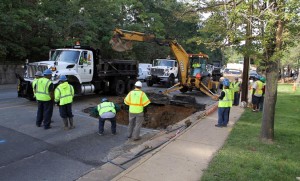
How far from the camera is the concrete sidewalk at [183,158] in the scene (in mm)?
5730

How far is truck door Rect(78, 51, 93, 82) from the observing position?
14695 millimetres

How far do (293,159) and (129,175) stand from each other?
3734mm

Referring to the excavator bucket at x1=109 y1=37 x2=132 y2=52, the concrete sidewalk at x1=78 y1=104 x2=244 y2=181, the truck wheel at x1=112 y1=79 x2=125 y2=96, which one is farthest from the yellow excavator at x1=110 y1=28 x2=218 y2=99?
the concrete sidewalk at x1=78 y1=104 x2=244 y2=181

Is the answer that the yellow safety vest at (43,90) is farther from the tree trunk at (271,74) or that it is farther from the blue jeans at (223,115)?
the tree trunk at (271,74)

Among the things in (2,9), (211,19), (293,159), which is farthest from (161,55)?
(293,159)

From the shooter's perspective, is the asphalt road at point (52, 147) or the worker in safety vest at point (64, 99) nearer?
the asphalt road at point (52, 147)

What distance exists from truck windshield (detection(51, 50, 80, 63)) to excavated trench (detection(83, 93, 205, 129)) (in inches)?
117

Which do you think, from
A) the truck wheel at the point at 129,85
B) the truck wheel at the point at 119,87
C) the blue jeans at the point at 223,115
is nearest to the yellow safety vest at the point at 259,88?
the blue jeans at the point at 223,115

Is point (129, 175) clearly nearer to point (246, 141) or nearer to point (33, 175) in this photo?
point (33, 175)

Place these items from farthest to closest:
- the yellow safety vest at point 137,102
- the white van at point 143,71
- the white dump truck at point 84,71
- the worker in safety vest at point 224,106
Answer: the white van at point 143,71, the white dump truck at point 84,71, the worker in safety vest at point 224,106, the yellow safety vest at point 137,102

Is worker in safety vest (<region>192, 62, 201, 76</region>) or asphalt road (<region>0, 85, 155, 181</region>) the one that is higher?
worker in safety vest (<region>192, 62, 201, 76</region>)

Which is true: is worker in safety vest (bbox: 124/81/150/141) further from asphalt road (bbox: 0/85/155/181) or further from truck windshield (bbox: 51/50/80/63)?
truck windshield (bbox: 51/50/80/63)

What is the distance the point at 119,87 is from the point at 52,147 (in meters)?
10.2

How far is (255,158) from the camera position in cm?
682
